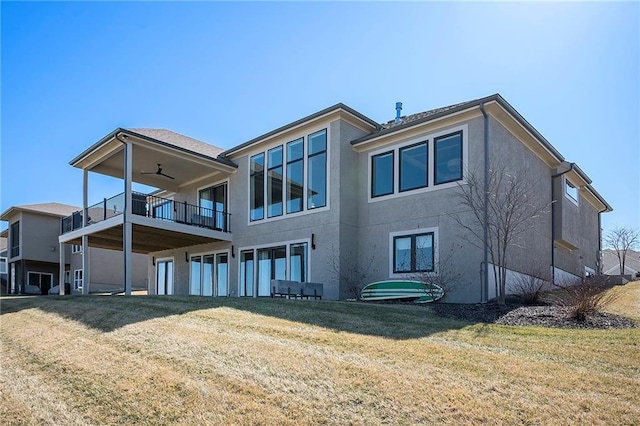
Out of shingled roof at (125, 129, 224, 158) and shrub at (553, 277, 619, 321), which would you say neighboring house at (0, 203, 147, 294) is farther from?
shrub at (553, 277, 619, 321)

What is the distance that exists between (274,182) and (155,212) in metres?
5.90

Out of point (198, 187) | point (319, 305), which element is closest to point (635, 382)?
point (319, 305)

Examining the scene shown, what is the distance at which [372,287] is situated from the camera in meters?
14.2

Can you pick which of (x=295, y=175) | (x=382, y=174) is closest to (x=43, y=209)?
(x=295, y=175)

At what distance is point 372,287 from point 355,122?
546cm

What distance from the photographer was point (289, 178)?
1680cm

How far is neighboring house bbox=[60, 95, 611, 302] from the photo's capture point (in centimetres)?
1359

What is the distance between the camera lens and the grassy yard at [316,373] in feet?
14.7

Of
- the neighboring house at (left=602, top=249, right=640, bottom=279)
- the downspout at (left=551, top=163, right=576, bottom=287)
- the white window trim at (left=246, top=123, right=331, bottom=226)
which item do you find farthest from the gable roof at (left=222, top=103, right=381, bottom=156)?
the neighboring house at (left=602, top=249, right=640, bottom=279)

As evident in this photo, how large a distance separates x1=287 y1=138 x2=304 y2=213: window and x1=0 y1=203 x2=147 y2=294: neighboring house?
19.2 m

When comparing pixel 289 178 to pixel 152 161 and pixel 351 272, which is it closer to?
pixel 351 272

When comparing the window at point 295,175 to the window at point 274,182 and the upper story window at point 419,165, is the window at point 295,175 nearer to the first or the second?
the window at point 274,182

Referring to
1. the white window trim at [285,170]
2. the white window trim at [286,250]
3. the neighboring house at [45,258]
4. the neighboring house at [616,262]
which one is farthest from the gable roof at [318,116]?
the neighboring house at [616,262]

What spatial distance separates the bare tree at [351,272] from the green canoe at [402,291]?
410mm
